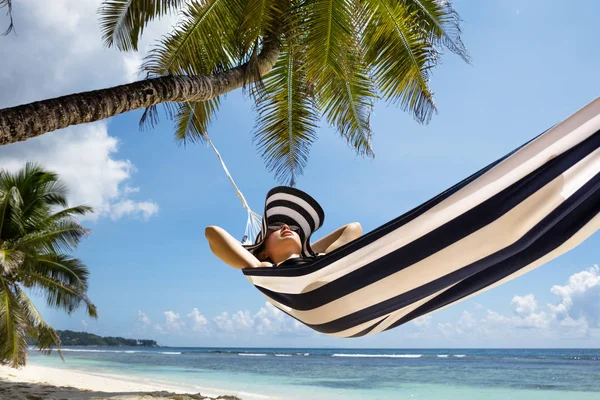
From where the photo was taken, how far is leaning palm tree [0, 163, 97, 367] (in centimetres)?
969

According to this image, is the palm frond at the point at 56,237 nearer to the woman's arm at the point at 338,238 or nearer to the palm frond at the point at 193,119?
the palm frond at the point at 193,119

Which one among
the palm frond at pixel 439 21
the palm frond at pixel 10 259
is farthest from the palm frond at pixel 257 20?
the palm frond at pixel 10 259

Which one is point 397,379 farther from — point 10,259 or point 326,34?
point 326,34

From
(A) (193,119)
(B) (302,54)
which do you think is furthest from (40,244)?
(B) (302,54)

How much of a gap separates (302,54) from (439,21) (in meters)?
1.48

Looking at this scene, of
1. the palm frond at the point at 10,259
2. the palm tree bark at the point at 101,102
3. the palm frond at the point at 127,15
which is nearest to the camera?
the palm tree bark at the point at 101,102

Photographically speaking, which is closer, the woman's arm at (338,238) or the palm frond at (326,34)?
the woman's arm at (338,238)

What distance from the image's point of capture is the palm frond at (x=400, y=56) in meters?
4.76

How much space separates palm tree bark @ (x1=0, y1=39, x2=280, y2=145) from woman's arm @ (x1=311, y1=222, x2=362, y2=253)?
5.61 ft

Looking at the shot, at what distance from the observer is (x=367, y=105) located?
5.69 metres

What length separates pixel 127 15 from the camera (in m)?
4.54

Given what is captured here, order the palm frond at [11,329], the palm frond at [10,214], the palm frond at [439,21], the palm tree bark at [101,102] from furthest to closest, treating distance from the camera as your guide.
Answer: the palm frond at [10,214]
the palm frond at [11,329]
the palm frond at [439,21]
the palm tree bark at [101,102]

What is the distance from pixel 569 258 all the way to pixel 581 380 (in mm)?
15278

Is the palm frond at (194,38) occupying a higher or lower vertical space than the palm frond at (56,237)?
higher
